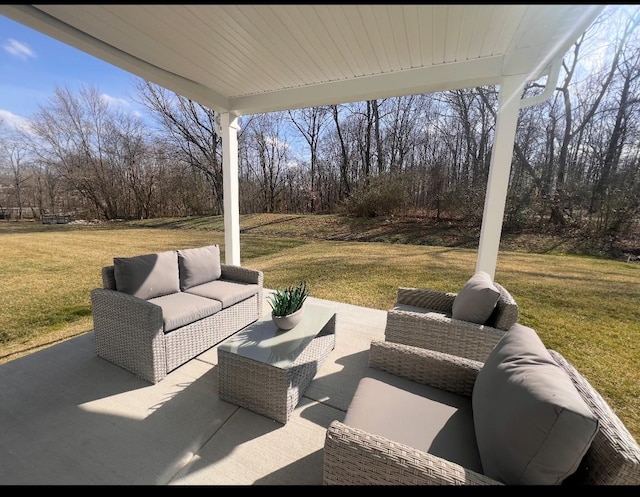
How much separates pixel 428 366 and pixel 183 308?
6.20 feet

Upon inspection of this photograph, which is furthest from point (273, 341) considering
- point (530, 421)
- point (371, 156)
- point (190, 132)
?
point (190, 132)

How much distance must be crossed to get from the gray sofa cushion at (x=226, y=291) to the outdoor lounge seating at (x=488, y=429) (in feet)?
5.35

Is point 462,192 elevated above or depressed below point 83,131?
below

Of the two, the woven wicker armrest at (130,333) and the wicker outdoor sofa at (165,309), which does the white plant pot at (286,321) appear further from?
the woven wicker armrest at (130,333)

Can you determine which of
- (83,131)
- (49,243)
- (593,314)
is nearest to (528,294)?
(593,314)

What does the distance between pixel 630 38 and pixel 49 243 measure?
44.1 feet

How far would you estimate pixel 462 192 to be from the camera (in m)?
8.11

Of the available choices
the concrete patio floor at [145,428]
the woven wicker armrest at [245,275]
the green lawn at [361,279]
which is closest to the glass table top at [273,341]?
the concrete patio floor at [145,428]

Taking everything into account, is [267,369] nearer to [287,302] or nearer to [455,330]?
[287,302]

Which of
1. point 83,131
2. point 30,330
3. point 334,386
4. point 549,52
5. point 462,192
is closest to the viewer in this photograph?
point 334,386

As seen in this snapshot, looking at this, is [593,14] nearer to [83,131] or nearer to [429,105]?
[429,105]

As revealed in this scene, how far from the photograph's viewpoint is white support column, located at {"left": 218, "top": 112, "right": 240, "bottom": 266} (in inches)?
151

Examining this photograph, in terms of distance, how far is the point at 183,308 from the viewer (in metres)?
2.28

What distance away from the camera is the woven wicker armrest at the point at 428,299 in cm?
248
